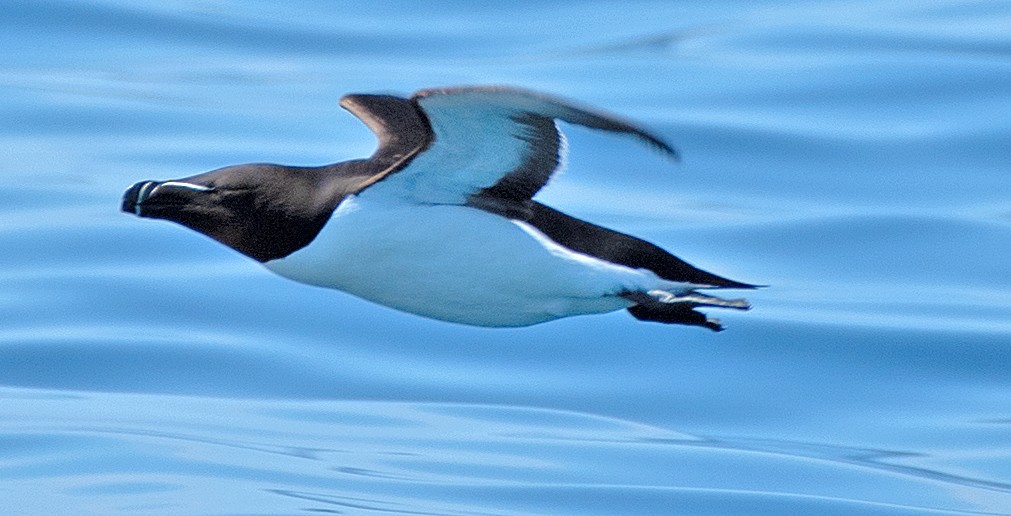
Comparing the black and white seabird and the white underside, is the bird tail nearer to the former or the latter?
the black and white seabird

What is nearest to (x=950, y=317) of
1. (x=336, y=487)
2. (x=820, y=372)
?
(x=820, y=372)

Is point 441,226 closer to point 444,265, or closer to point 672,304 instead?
point 444,265

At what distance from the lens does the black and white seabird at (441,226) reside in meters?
7.52

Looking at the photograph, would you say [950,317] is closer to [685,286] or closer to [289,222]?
[685,286]

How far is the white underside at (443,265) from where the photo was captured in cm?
752

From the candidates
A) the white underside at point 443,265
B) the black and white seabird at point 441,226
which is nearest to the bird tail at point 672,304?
the black and white seabird at point 441,226

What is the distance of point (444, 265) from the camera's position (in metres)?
7.53

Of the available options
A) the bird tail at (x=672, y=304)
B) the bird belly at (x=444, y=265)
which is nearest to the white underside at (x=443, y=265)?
the bird belly at (x=444, y=265)

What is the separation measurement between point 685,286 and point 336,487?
657 centimetres

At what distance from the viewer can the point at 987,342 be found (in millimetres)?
15328

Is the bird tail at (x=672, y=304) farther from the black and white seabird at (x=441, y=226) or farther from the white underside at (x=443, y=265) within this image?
the white underside at (x=443, y=265)

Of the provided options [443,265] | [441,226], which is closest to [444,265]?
[443,265]

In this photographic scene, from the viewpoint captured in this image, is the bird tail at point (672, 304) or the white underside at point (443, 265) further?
the bird tail at point (672, 304)

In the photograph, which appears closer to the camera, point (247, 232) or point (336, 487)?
point (247, 232)
